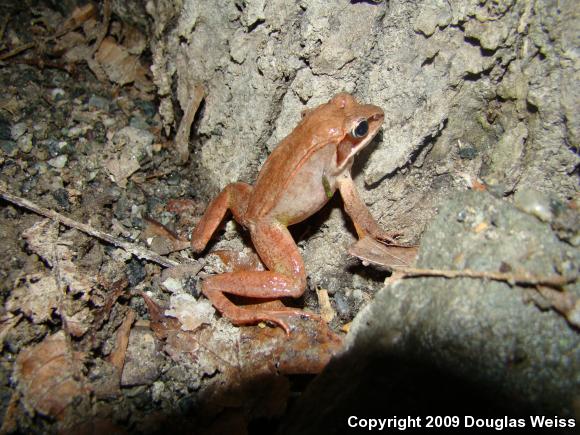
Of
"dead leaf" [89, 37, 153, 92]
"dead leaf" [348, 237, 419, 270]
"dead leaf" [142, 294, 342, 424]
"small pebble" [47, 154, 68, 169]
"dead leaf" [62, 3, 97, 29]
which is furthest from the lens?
"dead leaf" [62, 3, 97, 29]

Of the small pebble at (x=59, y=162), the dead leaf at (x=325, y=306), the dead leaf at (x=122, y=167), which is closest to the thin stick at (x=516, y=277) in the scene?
the dead leaf at (x=325, y=306)

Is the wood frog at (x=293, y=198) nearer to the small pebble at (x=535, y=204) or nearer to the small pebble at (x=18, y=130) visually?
the small pebble at (x=535, y=204)

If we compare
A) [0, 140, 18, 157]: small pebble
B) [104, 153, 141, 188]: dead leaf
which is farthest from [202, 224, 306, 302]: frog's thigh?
[0, 140, 18, 157]: small pebble

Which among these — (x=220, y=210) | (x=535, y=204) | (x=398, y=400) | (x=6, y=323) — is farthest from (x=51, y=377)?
(x=535, y=204)

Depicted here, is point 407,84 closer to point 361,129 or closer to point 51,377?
point 361,129

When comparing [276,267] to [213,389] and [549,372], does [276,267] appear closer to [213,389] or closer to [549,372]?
[213,389]

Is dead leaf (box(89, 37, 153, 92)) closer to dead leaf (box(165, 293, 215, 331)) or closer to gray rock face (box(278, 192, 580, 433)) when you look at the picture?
dead leaf (box(165, 293, 215, 331))
